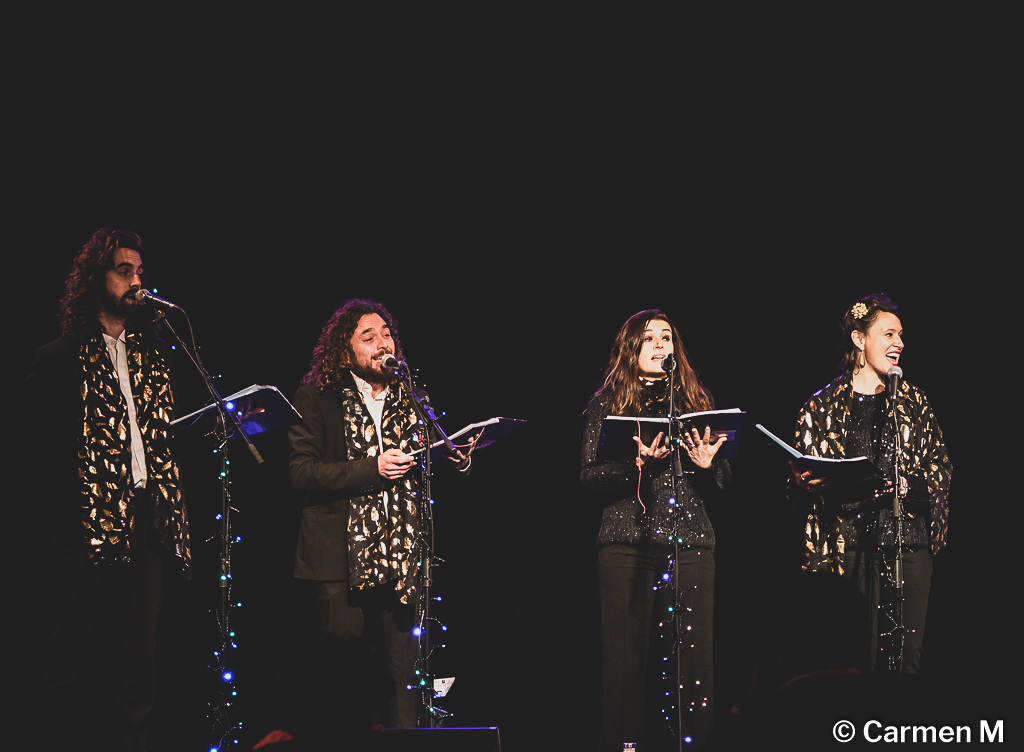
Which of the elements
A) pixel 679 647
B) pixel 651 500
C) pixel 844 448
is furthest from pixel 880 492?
pixel 679 647

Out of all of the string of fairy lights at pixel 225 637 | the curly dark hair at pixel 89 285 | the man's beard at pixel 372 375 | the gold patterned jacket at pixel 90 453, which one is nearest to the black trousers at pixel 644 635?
the man's beard at pixel 372 375

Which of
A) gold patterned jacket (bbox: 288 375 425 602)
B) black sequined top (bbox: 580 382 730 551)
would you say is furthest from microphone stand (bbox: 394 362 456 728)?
black sequined top (bbox: 580 382 730 551)

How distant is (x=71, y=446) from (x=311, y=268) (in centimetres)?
168

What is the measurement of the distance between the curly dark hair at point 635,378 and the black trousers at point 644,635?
2.06 ft

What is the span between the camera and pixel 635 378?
12.8ft

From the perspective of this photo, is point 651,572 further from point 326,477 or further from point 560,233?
point 560,233

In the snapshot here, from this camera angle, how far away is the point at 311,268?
4.59 metres

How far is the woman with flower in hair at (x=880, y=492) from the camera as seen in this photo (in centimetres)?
370

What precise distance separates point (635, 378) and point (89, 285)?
221 centimetres

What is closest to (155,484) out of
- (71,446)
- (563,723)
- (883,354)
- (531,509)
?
(71,446)

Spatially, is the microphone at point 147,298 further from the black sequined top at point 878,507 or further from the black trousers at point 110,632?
the black sequined top at point 878,507

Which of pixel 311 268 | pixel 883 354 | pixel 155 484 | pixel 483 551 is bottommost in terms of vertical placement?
pixel 483 551

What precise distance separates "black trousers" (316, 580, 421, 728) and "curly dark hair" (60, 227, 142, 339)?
1.32 meters

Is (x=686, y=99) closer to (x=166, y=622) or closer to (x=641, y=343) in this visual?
(x=641, y=343)
